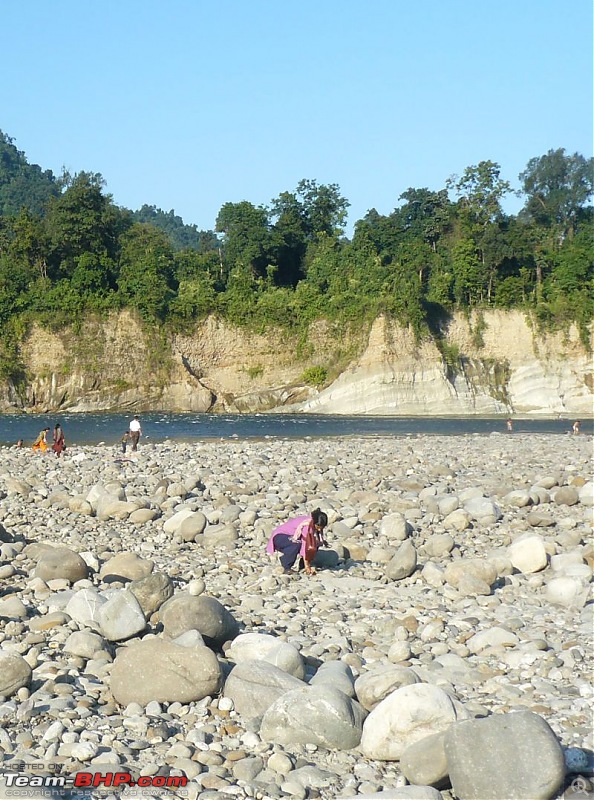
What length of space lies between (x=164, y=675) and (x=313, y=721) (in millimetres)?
1128

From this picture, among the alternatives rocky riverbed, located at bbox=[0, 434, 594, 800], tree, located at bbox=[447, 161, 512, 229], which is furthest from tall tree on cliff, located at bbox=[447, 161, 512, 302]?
rocky riverbed, located at bbox=[0, 434, 594, 800]

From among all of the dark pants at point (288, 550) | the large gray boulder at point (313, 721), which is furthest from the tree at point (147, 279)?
the large gray boulder at point (313, 721)

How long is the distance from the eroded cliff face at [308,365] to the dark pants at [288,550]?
4233 centimetres

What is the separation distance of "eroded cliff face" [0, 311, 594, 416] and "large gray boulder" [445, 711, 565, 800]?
47296mm

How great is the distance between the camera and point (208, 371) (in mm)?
57438

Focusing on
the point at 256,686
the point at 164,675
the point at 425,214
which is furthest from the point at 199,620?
the point at 425,214

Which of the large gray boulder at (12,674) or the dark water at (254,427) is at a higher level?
the dark water at (254,427)

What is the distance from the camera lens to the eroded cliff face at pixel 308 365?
5331cm

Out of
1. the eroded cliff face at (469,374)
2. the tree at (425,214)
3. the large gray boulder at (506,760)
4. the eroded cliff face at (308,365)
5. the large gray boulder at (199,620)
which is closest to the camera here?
the large gray boulder at (506,760)

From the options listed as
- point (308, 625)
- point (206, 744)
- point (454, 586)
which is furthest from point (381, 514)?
point (206, 744)

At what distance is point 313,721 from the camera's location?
5125 millimetres

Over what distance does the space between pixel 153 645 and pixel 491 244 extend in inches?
2274

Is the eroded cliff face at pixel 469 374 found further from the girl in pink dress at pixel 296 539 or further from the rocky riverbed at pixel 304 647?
the girl in pink dress at pixel 296 539

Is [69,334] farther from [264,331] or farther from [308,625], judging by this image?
[308,625]
